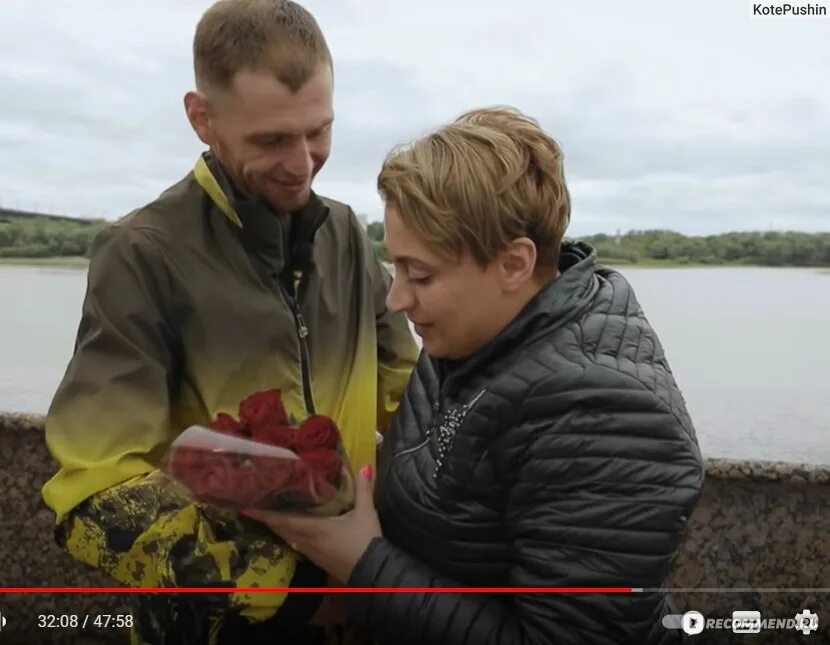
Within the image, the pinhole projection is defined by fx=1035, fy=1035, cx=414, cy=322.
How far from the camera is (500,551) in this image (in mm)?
850

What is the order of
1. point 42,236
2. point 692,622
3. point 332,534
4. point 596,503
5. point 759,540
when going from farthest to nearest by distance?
point 42,236 < point 759,540 < point 692,622 < point 332,534 < point 596,503

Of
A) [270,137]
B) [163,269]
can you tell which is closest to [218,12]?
[270,137]

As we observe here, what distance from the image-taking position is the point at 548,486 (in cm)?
80

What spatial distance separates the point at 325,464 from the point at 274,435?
5 cm

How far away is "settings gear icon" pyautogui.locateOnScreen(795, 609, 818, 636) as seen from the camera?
1425mm

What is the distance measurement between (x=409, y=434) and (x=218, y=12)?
15.9 inches

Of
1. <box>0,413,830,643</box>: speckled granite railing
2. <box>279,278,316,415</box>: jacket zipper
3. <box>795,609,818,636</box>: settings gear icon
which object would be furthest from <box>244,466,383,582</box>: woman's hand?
<box>795,609,818,636</box>: settings gear icon

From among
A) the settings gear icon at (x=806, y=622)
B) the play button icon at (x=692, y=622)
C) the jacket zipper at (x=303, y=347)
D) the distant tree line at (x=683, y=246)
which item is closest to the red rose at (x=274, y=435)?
the jacket zipper at (x=303, y=347)

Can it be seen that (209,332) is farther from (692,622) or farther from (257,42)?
(692,622)

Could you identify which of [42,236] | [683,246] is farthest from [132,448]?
[683,246]

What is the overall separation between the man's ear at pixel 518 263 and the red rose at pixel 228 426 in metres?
0.25

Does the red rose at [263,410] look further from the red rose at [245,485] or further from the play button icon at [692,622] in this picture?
the play button icon at [692,622]

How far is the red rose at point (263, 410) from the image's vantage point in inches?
33.9

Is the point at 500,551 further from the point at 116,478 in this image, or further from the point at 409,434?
the point at 116,478
